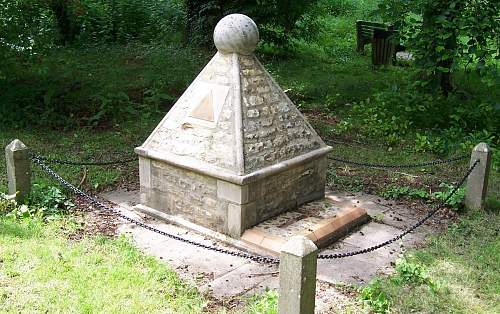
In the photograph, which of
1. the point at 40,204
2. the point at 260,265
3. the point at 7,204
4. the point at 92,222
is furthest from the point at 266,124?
the point at 7,204

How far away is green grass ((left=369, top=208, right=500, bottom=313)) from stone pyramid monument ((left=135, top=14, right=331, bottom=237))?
151 centimetres

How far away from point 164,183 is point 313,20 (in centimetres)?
967

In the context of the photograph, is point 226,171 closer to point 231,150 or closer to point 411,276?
point 231,150

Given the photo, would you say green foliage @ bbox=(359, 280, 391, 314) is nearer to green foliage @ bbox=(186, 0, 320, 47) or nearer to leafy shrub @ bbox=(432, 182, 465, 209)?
leafy shrub @ bbox=(432, 182, 465, 209)

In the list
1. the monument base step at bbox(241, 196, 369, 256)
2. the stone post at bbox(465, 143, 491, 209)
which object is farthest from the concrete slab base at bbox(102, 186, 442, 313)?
the stone post at bbox(465, 143, 491, 209)

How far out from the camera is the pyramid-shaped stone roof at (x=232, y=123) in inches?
245

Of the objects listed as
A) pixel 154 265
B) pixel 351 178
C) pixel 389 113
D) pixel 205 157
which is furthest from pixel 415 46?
pixel 154 265

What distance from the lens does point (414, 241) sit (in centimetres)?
648

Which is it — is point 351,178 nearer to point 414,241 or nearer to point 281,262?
point 414,241

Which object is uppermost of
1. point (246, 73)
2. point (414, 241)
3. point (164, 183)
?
point (246, 73)

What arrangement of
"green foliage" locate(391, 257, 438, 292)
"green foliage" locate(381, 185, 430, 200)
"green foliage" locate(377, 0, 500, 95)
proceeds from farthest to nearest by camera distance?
"green foliage" locate(377, 0, 500, 95), "green foliage" locate(381, 185, 430, 200), "green foliage" locate(391, 257, 438, 292)

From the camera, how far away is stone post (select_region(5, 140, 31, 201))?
6539mm

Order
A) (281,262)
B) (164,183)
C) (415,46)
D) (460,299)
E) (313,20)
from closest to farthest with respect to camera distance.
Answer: (281,262)
(460,299)
(164,183)
(415,46)
(313,20)

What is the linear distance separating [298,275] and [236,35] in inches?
124
